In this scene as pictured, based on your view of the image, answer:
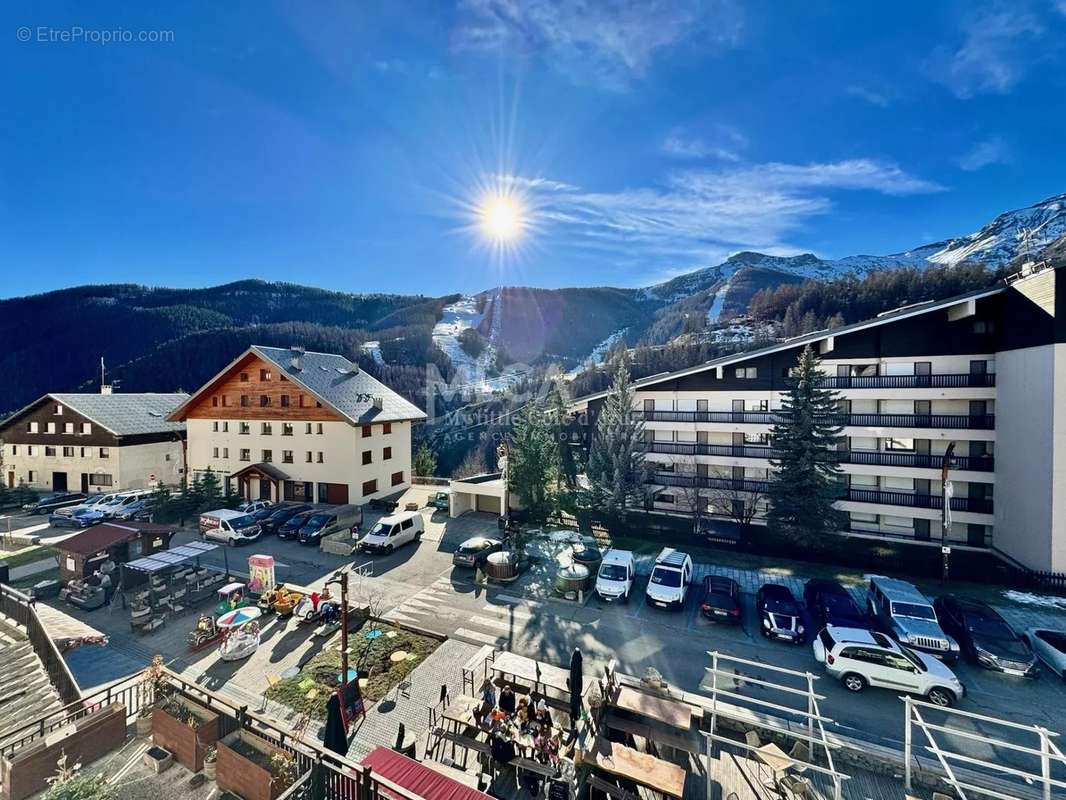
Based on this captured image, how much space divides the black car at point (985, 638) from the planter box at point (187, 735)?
68.6 ft

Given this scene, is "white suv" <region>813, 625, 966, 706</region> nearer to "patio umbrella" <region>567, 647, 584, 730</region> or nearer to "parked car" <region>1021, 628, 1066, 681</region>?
"parked car" <region>1021, 628, 1066, 681</region>

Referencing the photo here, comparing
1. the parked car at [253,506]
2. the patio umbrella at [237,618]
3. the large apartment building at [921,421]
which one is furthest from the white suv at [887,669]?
the parked car at [253,506]

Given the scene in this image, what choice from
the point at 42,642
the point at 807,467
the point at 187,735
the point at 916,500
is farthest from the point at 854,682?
the point at 42,642

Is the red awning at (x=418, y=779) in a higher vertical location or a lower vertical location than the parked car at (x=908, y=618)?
higher

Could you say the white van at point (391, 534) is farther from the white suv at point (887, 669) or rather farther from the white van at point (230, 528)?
the white suv at point (887, 669)

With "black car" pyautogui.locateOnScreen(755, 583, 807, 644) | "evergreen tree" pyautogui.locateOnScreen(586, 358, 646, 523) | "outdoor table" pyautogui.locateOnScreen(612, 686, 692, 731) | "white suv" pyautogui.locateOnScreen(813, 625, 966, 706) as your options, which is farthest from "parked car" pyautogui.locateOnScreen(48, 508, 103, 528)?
"white suv" pyautogui.locateOnScreen(813, 625, 966, 706)

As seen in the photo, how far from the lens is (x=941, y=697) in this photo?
12414mm

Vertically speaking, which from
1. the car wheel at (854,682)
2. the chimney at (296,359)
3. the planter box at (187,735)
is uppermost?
the chimney at (296,359)

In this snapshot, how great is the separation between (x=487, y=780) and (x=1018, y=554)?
27.1 metres

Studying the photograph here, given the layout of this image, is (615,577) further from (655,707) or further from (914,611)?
(914,611)

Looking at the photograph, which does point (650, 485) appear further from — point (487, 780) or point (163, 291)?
point (163, 291)

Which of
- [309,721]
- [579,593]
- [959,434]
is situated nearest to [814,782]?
[579,593]

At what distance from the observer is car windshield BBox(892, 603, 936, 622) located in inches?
625

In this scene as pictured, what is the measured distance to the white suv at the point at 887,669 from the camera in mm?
12438
